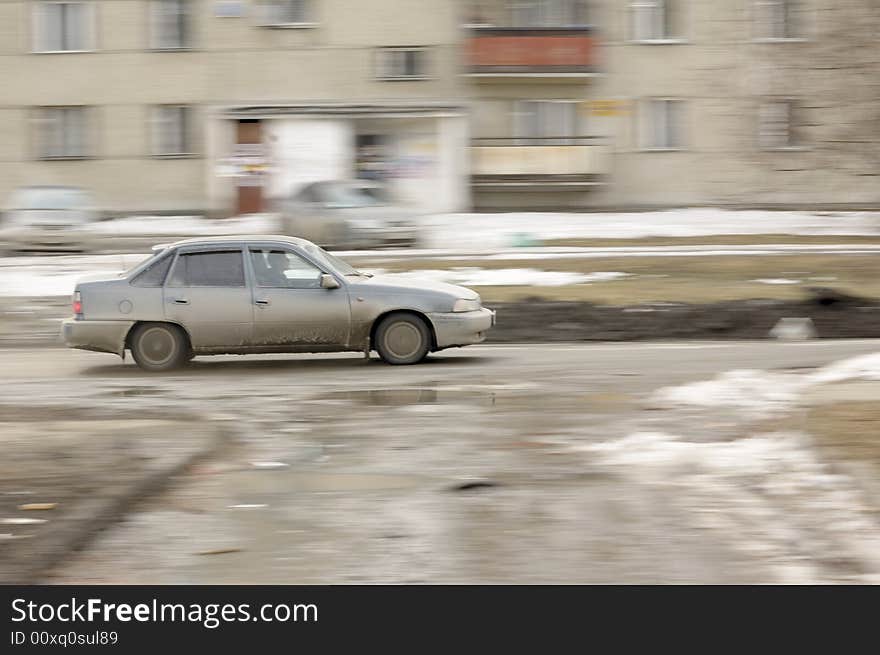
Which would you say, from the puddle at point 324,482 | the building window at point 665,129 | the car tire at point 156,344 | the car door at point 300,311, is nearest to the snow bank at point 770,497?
the puddle at point 324,482

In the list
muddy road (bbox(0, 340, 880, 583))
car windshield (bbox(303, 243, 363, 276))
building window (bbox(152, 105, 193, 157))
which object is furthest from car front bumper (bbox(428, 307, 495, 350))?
building window (bbox(152, 105, 193, 157))

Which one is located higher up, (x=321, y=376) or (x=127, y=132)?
(x=127, y=132)

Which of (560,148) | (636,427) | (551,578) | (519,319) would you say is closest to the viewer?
(551,578)

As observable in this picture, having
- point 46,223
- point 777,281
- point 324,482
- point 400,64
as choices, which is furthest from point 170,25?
point 324,482

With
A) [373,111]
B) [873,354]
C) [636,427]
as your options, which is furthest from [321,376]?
[373,111]

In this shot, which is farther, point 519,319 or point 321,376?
point 519,319

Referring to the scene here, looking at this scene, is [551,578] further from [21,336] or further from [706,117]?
[706,117]

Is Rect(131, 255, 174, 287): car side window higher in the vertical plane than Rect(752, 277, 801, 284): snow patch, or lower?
higher

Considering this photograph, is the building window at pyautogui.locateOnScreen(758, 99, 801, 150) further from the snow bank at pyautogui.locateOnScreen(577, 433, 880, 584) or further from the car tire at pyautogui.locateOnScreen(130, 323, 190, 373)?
the snow bank at pyautogui.locateOnScreen(577, 433, 880, 584)

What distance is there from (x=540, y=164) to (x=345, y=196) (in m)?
10.0

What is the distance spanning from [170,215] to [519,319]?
23463 millimetres

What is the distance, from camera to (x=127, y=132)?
132 ft

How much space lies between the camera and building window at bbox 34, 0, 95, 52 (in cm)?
3991

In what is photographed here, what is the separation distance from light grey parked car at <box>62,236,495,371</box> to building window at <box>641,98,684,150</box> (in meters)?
26.6
